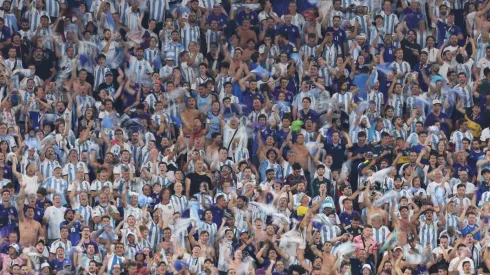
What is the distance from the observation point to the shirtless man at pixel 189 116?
3170cm

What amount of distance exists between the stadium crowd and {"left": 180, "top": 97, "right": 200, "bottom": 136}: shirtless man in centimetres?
3


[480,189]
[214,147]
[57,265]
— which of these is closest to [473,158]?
[480,189]

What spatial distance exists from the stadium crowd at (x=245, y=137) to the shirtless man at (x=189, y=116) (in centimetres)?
3

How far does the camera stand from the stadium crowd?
2892 centimetres

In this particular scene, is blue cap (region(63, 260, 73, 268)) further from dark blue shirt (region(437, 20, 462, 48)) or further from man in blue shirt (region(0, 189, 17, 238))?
dark blue shirt (region(437, 20, 462, 48))

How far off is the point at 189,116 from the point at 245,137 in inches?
42.2

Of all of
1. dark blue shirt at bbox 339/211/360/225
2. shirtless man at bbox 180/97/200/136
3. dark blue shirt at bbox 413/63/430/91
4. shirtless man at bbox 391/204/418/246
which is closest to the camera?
shirtless man at bbox 391/204/418/246

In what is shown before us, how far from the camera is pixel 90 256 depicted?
28.5 m

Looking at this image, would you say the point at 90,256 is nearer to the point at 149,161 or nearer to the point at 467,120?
the point at 149,161

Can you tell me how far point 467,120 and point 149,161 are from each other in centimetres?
548

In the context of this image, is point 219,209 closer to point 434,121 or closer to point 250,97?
point 250,97

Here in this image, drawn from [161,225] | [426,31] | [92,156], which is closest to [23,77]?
[92,156]

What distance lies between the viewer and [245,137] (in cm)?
3147

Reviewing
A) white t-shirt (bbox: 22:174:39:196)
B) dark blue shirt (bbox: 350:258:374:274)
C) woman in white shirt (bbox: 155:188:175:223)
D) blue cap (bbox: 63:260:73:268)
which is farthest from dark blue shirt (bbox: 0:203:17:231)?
dark blue shirt (bbox: 350:258:374:274)
